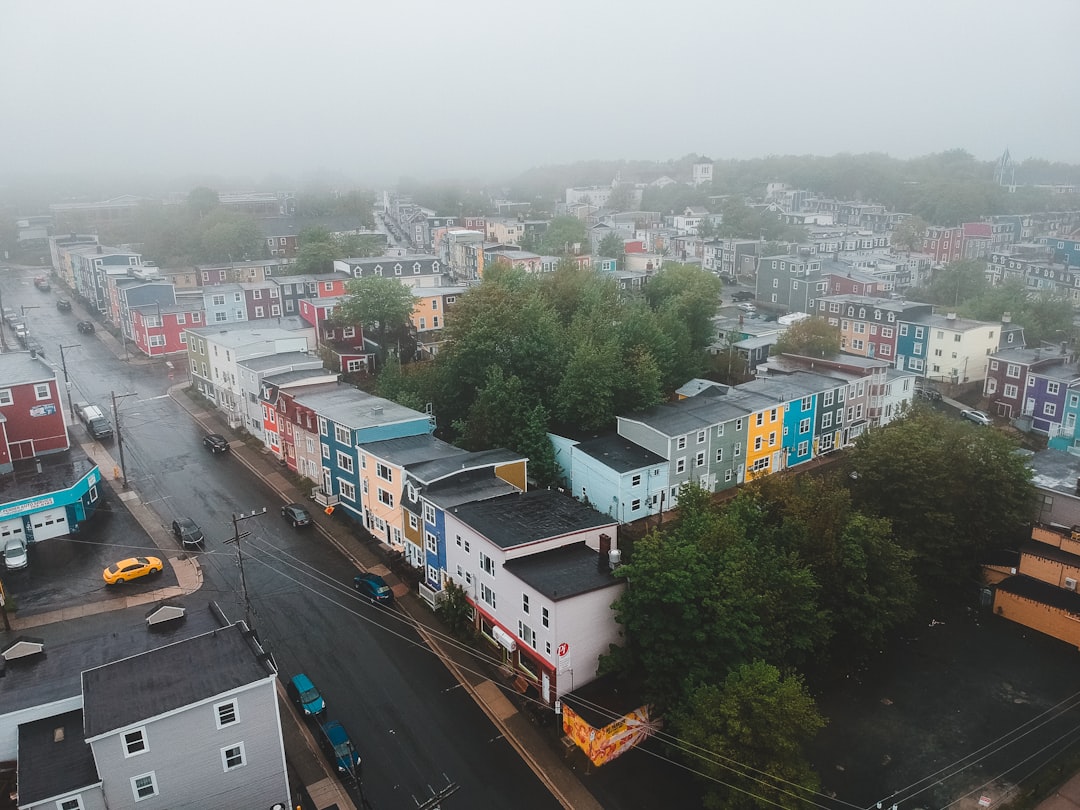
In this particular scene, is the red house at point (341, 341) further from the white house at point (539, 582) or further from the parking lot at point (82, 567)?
the white house at point (539, 582)

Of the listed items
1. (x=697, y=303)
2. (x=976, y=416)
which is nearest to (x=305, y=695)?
(x=697, y=303)

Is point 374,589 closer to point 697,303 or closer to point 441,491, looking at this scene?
point 441,491

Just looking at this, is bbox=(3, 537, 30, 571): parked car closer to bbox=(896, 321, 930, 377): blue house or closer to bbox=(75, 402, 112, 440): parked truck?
bbox=(75, 402, 112, 440): parked truck

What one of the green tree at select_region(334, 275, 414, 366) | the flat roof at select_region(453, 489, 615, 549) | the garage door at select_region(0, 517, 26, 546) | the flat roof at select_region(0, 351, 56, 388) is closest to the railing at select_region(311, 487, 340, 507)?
the flat roof at select_region(453, 489, 615, 549)

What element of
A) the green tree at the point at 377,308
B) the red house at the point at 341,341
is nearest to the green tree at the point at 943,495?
the green tree at the point at 377,308

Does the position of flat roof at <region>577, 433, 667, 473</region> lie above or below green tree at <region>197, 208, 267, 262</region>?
below
